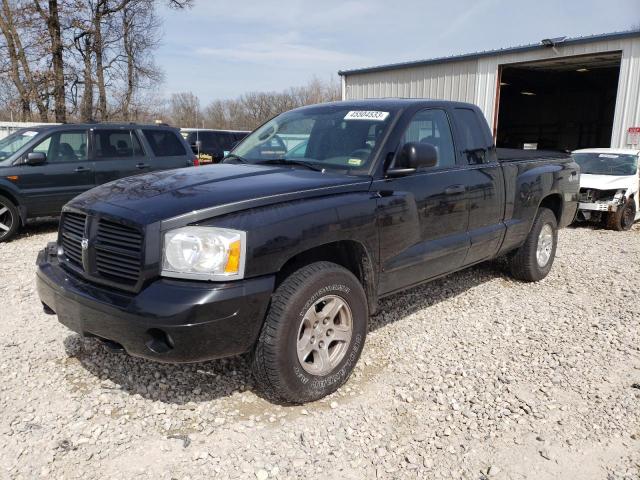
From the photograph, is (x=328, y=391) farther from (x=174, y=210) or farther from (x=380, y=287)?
(x=174, y=210)

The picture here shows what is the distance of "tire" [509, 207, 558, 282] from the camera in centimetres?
554

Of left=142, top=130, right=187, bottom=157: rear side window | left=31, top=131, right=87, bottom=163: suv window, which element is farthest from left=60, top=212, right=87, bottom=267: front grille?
left=142, top=130, right=187, bottom=157: rear side window

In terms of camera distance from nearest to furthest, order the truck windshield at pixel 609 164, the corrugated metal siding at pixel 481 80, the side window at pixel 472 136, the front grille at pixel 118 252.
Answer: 1. the front grille at pixel 118 252
2. the side window at pixel 472 136
3. the truck windshield at pixel 609 164
4. the corrugated metal siding at pixel 481 80

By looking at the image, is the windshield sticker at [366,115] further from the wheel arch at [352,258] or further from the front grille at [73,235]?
the front grille at [73,235]

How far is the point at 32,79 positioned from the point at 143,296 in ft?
77.1

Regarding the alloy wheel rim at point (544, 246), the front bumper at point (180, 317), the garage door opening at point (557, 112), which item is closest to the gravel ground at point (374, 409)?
the front bumper at point (180, 317)

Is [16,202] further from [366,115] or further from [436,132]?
[436,132]

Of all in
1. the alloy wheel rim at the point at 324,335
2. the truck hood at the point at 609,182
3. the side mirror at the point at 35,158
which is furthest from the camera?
the truck hood at the point at 609,182

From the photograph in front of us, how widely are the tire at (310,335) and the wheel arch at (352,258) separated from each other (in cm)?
12

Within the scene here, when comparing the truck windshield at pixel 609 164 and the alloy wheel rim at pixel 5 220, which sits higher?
the truck windshield at pixel 609 164

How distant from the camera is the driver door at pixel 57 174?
26.2 ft

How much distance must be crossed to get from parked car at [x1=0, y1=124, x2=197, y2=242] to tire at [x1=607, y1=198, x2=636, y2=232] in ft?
27.4

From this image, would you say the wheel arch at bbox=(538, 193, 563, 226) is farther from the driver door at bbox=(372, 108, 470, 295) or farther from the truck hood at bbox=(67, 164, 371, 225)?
the truck hood at bbox=(67, 164, 371, 225)

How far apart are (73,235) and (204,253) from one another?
3.59ft
